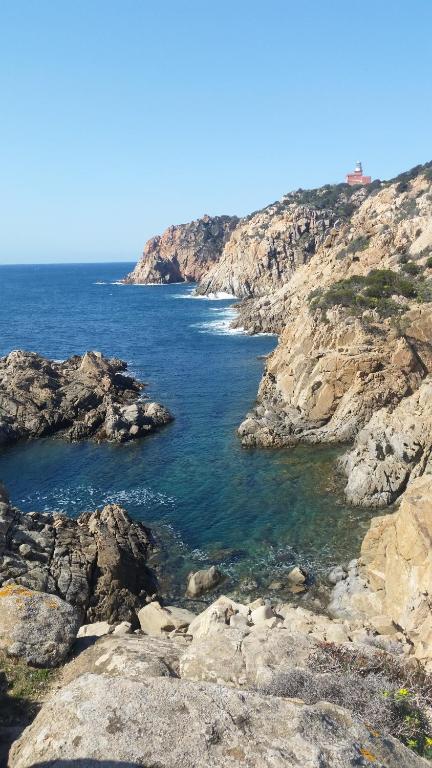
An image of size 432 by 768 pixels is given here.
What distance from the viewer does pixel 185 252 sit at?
18712 centimetres

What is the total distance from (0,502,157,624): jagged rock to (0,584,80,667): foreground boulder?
839cm

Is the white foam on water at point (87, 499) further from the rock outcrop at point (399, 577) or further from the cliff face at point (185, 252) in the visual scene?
the cliff face at point (185, 252)

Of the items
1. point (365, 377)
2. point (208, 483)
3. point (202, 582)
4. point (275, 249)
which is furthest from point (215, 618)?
point (275, 249)

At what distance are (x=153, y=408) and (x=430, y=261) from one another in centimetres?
3090

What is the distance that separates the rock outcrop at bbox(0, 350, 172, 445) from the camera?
143 ft

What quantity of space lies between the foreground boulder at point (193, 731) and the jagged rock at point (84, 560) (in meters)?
13.9

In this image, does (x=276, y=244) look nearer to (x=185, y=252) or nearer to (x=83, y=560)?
(x=185, y=252)

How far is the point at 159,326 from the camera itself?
9900 centimetres

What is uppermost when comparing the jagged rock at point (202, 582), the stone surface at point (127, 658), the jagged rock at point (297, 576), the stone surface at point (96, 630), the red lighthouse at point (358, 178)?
the red lighthouse at point (358, 178)

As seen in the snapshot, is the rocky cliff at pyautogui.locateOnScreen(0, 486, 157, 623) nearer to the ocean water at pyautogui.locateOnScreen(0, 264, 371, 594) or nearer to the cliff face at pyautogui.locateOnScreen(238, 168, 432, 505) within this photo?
the ocean water at pyautogui.locateOnScreen(0, 264, 371, 594)

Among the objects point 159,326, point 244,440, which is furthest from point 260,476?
point 159,326

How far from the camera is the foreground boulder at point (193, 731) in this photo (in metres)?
6.70

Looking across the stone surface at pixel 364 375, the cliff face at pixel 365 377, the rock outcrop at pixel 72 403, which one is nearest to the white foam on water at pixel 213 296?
the stone surface at pixel 364 375

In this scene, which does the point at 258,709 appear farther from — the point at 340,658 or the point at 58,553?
the point at 58,553
